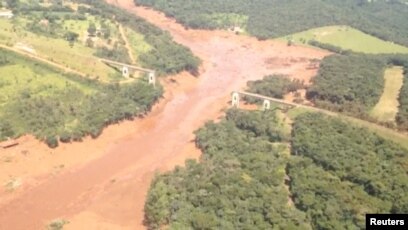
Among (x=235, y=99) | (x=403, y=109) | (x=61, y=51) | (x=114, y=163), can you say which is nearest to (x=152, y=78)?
(x=235, y=99)

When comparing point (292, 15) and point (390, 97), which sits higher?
point (292, 15)

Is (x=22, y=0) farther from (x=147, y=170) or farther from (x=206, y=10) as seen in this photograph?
(x=147, y=170)

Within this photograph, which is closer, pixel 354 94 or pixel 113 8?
pixel 354 94

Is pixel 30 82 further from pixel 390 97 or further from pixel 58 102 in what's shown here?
pixel 390 97

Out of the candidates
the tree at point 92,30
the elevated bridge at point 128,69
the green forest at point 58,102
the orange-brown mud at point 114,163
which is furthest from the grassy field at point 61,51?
the orange-brown mud at point 114,163

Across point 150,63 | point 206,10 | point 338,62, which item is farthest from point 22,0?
point 338,62

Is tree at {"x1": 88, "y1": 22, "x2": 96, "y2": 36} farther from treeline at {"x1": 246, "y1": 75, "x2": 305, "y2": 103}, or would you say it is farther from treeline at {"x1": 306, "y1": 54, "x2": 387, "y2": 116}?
treeline at {"x1": 306, "y1": 54, "x2": 387, "y2": 116}

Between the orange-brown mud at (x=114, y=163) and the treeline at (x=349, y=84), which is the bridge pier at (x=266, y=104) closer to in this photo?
the treeline at (x=349, y=84)
